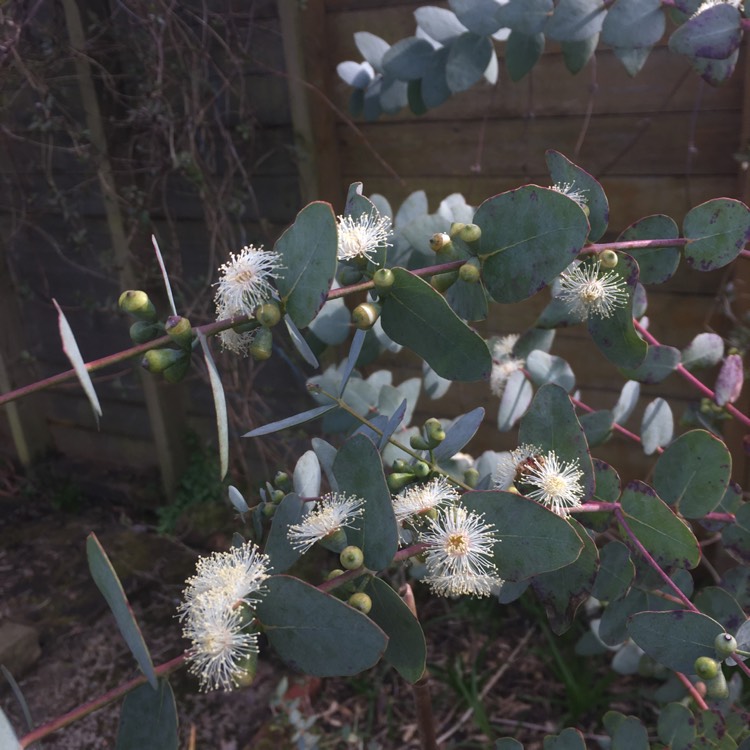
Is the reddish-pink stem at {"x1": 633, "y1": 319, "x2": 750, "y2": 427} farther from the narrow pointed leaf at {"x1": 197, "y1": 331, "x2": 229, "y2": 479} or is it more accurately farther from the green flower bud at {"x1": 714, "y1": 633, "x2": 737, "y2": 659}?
the narrow pointed leaf at {"x1": 197, "y1": 331, "x2": 229, "y2": 479}

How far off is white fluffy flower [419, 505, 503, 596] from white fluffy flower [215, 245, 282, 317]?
24 cm

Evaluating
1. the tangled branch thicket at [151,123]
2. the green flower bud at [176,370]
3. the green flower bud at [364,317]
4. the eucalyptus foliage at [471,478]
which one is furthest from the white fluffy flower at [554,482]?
the tangled branch thicket at [151,123]

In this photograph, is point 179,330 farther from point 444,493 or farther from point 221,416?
point 444,493

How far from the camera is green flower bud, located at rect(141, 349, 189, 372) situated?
0.59m

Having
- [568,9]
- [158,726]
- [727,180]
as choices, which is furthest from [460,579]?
[727,180]

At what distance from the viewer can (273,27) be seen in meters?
2.03

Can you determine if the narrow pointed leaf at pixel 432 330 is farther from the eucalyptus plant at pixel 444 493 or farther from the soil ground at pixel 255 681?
the soil ground at pixel 255 681

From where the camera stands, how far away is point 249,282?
63 cm

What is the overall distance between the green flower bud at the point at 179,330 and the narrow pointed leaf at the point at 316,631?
0.20 meters

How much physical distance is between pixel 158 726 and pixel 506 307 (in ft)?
5.24

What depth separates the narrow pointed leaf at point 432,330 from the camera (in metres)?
0.61

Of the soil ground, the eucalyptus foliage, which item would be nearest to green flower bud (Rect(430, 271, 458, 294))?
the eucalyptus foliage

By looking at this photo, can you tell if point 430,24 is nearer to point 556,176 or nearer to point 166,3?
point 556,176

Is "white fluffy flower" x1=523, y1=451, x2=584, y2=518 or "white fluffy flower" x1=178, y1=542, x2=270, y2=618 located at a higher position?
"white fluffy flower" x1=178, y1=542, x2=270, y2=618
